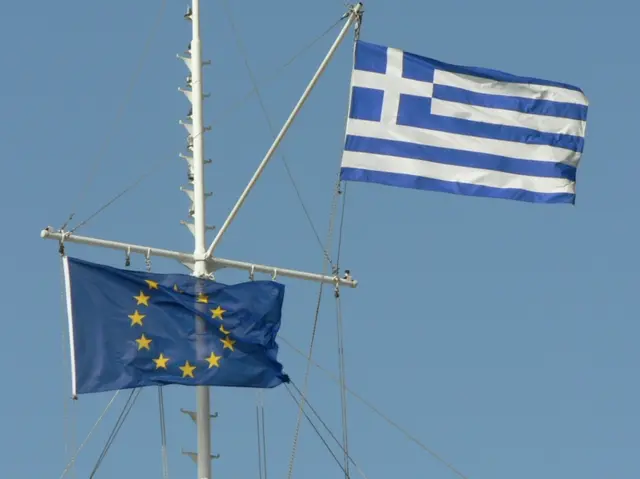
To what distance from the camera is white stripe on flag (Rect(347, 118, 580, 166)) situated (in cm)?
5859

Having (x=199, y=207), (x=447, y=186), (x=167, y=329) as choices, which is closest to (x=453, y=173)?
(x=447, y=186)

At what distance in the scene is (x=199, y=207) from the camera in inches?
2226

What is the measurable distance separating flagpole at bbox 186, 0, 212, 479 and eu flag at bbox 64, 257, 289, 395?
0.40 meters

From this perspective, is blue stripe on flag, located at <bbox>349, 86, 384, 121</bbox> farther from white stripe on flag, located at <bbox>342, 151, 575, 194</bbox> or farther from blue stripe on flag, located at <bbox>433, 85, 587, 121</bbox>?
blue stripe on flag, located at <bbox>433, 85, 587, 121</bbox>

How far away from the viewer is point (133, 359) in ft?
179

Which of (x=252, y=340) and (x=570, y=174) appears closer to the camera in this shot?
(x=252, y=340)

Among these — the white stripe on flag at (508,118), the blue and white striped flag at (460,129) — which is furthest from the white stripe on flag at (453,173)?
the white stripe on flag at (508,118)

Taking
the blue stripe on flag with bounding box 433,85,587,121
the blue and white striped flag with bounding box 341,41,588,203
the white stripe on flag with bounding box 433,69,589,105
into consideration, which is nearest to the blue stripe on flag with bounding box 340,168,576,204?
the blue and white striped flag with bounding box 341,41,588,203

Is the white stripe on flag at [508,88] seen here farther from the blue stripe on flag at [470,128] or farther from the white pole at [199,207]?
the white pole at [199,207]

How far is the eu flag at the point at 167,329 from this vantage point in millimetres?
54156

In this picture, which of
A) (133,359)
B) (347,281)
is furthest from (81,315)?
(347,281)

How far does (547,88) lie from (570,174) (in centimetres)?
201

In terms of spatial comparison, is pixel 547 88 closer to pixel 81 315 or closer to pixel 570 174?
pixel 570 174

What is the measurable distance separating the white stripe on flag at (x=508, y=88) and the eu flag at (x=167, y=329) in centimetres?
651
